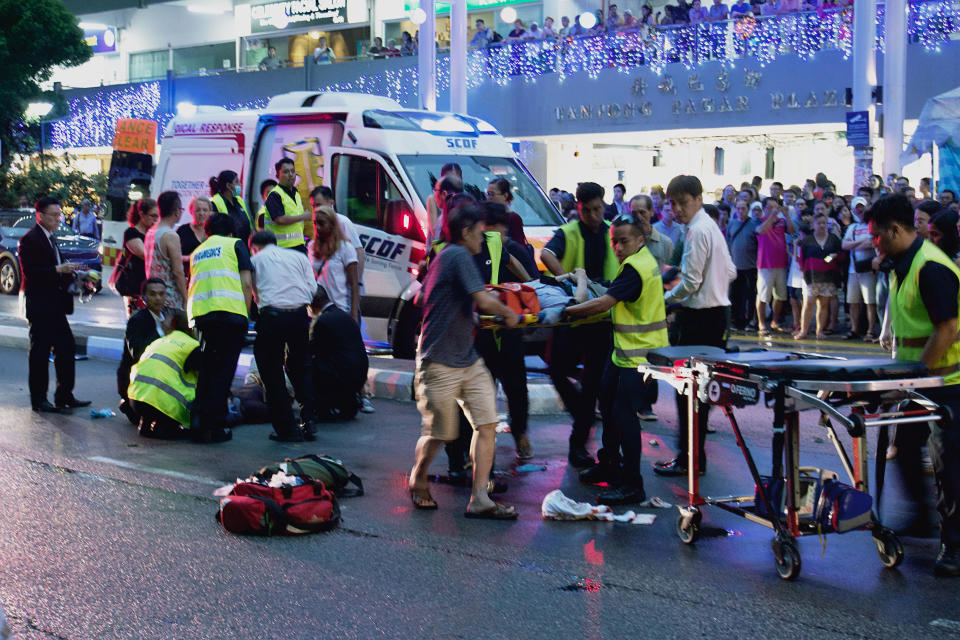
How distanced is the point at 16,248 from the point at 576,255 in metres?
17.9

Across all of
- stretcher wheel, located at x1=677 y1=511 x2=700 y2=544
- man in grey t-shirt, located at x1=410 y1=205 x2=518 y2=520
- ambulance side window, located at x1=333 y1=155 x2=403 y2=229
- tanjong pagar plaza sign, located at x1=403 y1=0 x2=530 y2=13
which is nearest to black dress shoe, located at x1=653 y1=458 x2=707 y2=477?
man in grey t-shirt, located at x1=410 y1=205 x2=518 y2=520

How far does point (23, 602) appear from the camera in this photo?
18.0 feet

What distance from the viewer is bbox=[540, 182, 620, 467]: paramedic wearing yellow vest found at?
26.7 ft

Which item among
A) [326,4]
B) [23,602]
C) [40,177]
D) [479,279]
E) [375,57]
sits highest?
[326,4]

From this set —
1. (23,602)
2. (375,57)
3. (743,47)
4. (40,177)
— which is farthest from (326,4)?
(23,602)

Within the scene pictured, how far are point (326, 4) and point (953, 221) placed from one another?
33.2 m

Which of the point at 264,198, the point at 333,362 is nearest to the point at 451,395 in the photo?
the point at 333,362

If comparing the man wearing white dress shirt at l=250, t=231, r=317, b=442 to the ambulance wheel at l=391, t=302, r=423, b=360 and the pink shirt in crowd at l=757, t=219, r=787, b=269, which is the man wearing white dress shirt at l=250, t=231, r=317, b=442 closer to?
the ambulance wheel at l=391, t=302, r=423, b=360

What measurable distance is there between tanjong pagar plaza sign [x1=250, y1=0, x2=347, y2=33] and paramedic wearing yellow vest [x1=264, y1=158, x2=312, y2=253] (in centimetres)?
2651

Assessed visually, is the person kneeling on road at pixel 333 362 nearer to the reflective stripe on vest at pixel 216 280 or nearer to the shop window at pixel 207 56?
the reflective stripe on vest at pixel 216 280

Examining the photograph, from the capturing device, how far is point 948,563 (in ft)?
18.9

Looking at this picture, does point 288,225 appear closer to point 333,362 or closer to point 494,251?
point 333,362

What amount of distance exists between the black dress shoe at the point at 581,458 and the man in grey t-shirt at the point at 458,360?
1.45 metres

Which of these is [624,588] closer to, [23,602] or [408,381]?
[23,602]
